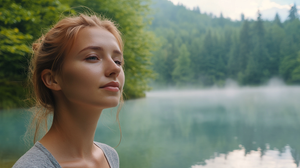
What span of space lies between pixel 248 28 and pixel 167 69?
771 cm

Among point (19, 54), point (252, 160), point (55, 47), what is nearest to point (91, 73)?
point (55, 47)

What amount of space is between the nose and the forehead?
5 centimetres

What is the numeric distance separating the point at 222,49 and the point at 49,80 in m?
24.1

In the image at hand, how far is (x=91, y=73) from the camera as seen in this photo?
0.77m

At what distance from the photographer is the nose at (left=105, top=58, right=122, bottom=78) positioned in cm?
78

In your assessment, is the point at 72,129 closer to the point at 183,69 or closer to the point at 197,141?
the point at 197,141

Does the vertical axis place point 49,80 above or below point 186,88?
below

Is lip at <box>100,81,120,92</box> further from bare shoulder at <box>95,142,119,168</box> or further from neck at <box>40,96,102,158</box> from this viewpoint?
bare shoulder at <box>95,142,119,168</box>

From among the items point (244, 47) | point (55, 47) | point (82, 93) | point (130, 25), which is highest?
point (244, 47)

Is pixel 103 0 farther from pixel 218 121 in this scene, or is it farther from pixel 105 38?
pixel 105 38

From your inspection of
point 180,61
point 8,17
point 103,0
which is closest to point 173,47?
point 180,61

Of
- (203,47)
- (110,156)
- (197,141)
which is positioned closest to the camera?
(110,156)

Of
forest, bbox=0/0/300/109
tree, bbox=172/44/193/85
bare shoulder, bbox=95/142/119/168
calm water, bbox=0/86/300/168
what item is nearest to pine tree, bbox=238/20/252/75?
forest, bbox=0/0/300/109

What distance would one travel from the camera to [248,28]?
874 inches
